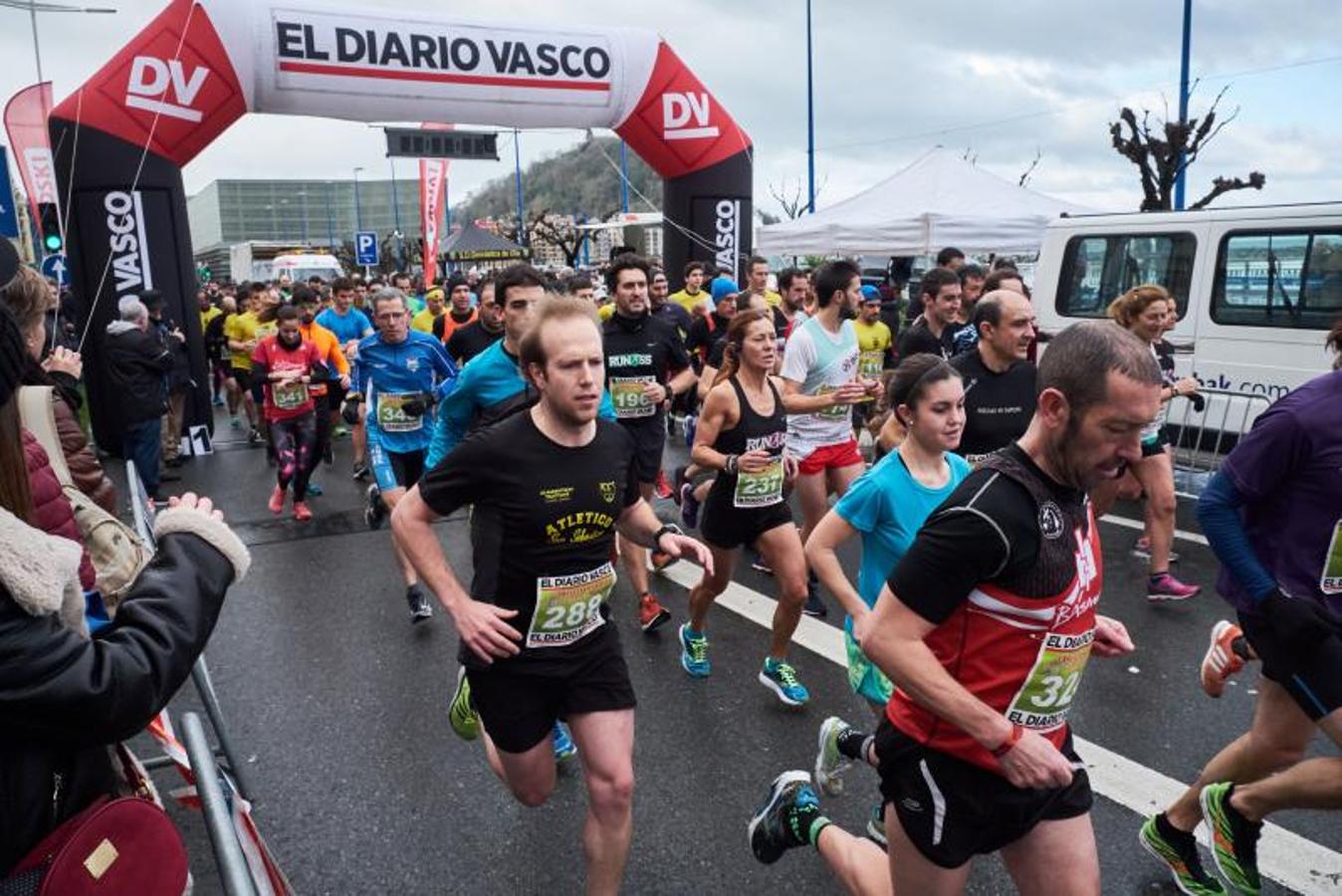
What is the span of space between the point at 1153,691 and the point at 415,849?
130 inches

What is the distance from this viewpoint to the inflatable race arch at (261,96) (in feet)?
29.6

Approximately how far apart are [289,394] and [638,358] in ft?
11.9

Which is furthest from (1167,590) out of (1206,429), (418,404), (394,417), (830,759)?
(394,417)

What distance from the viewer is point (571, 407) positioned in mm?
2615

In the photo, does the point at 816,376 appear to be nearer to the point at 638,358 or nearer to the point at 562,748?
the point at 638,358

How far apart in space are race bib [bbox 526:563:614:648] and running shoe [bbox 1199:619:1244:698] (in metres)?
2.03

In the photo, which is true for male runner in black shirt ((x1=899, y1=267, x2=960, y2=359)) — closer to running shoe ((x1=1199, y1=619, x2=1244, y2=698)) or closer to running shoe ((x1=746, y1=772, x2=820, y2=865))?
running shoe ((x1=1199, y1=619, x2=1244, y2=698))

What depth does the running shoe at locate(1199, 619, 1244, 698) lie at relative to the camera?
2986 millimetres

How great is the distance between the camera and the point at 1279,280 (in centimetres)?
686

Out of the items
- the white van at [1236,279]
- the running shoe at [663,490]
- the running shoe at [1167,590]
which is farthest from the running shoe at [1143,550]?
the running shoe at [663,490]

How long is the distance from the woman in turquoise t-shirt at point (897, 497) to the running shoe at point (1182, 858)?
2.99 feet

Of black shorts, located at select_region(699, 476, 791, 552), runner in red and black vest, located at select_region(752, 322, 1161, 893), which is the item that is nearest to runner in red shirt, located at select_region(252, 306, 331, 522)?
black shorts, located at select_region(699, 476, 791, 552)

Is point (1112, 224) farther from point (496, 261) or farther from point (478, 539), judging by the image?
point (496, 261)

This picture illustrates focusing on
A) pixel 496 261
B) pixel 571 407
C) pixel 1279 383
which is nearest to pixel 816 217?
pixel 1279 383
